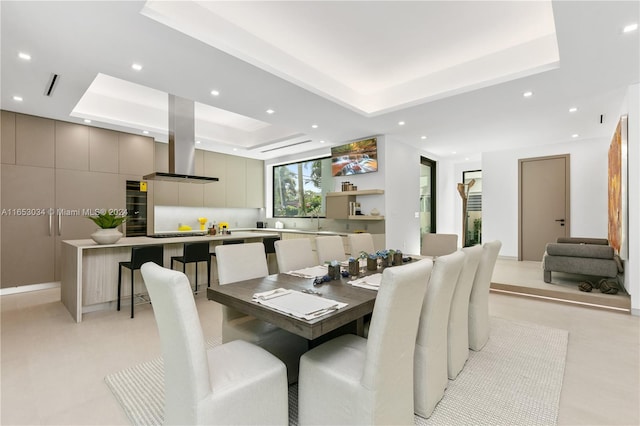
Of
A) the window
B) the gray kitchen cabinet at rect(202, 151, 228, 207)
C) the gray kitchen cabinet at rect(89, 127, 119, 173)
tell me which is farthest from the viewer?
the window

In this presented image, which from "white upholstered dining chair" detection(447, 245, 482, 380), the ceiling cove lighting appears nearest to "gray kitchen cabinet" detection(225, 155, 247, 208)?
"white upholstered dining chair" detection(447, 245, 482, 380)

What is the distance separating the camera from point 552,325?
3.26m

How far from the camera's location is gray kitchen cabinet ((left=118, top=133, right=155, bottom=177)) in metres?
5.56

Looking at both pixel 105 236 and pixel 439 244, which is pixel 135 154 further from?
pixel 439 244

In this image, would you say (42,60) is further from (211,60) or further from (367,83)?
(367,83)

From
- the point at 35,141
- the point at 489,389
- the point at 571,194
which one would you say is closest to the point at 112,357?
the point at 489,389

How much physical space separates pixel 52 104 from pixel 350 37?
13.6ft

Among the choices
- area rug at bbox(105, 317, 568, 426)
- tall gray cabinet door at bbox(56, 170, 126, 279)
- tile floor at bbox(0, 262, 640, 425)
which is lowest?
tile floor at bbox(0, 262, 640, 425)

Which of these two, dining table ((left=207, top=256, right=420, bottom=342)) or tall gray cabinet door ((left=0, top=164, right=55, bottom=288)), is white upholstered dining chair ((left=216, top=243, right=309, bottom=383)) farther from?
tall gray cabinet door ((left=0, top=164, right=55, bottom=288))

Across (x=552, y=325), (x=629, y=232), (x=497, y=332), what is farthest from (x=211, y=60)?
(x=629, y=232)

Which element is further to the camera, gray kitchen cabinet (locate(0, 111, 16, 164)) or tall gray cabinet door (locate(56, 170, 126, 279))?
tall gray cabinet door (locate(56, 170, 126, 279))

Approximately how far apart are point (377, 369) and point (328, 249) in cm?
199

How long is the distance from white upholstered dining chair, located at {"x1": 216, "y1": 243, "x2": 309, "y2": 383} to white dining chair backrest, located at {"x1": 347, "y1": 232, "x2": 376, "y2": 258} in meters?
1.19

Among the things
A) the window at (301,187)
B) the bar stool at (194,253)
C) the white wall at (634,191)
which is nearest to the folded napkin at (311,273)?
the bar stool at (194,253)
